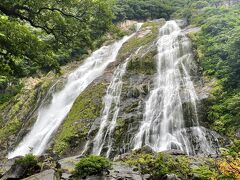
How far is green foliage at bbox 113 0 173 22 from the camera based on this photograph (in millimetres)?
50653

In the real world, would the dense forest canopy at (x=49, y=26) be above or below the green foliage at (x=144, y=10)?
below

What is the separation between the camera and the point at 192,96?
68.4ft

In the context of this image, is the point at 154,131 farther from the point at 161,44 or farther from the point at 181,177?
the point at 161,44

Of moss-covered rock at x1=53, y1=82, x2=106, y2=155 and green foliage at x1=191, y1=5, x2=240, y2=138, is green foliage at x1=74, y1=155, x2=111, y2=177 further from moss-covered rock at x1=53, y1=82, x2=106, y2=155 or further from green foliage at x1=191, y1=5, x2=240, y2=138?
green foliage at x1=191, y1=5, x2=240, y2=138

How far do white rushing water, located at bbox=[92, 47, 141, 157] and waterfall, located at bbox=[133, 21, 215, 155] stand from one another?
173 cm

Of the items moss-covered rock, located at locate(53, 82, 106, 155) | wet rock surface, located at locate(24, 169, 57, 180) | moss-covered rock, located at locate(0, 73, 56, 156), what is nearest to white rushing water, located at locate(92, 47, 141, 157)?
moss-covered rock, located at locate(53, 82, 106, 155)

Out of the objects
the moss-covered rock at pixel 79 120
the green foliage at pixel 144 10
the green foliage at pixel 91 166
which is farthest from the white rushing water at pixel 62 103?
the green foliage at pixel 144 10

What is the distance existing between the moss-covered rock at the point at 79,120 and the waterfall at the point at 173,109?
366cm

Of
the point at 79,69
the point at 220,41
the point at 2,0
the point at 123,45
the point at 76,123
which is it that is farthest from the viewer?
the point at 123,45

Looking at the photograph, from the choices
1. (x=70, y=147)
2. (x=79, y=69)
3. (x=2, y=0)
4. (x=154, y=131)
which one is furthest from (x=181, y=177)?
(x=79, y=69)

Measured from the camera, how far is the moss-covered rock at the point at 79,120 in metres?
20.2

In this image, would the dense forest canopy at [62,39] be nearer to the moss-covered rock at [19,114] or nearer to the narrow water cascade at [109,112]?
the narrow water cascade at [109,112]

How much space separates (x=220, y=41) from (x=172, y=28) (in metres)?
9.37

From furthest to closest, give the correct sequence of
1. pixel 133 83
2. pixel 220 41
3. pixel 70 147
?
pixel 220 41 → pixel 133 83 → pixel 70 147
